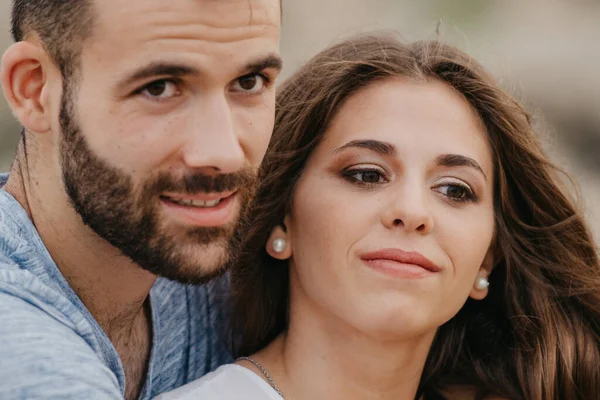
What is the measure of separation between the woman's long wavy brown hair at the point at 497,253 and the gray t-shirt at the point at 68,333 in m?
0.14

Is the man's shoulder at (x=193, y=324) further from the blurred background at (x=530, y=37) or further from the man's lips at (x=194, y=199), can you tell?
the blurred background at (x=530, y=37)

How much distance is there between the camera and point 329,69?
3.54 meters

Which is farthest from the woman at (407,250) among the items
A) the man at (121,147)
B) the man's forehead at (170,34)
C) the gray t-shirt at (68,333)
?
the man's forehead at (170,34)

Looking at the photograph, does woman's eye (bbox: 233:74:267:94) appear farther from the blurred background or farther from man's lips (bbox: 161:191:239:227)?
the blurred background

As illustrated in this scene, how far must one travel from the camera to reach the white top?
3.26 metres

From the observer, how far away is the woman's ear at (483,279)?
Result: 11.6ft

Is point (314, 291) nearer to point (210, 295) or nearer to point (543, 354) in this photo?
point (210, 295)

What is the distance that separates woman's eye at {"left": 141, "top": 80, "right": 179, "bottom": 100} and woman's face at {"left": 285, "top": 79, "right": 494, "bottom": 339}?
2.00 feet

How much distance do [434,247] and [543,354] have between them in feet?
2.42

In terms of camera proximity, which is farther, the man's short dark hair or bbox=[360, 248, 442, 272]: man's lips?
bbox=[360, 248, 442, 272]: man's lips

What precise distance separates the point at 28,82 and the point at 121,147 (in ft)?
1.16

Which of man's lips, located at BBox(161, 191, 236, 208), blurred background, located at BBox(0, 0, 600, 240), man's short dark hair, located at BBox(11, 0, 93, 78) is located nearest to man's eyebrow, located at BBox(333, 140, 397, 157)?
man's lips, located at BBox(161, 191, 236, 208)

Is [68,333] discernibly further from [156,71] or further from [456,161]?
[456,161]

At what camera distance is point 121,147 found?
2.98 metres
